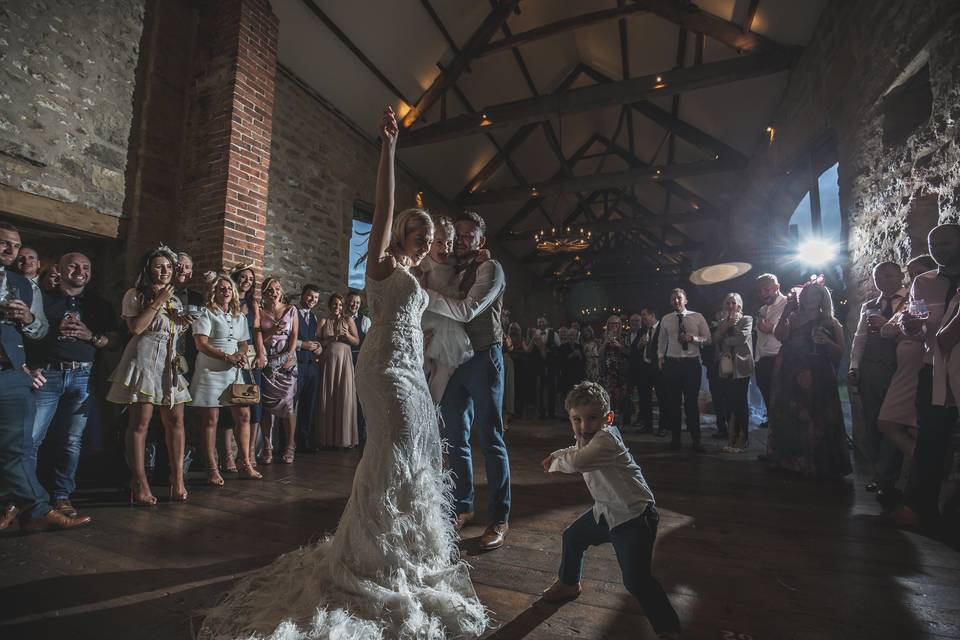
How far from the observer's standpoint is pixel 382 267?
4.99 feet

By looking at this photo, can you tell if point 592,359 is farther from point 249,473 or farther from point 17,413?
point 17,413

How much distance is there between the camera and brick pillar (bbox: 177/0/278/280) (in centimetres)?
398

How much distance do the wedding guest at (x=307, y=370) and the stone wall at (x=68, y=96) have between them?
5.90 ft

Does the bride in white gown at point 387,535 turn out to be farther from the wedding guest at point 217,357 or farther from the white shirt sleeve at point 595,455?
the wedding guest at point 217,357

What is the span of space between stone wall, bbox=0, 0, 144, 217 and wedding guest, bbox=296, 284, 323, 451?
70.8 inches

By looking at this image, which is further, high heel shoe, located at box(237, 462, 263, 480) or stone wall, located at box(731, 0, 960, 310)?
high heel shoe, located at box(237, 462, 263, 480)

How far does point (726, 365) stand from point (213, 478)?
4.57 meters

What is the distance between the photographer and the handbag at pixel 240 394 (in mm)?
3152

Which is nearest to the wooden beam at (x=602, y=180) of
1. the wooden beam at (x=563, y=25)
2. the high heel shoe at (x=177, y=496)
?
the wooden beam at (x=563, y=25)

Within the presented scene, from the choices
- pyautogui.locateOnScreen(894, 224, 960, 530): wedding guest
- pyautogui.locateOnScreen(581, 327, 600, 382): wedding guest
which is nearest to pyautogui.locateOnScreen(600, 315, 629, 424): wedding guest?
pyautogui.locateOnScreen(581, 327, 600, 382): wedding guest

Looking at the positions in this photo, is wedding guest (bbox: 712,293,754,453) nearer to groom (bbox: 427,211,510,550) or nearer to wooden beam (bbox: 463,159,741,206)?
groom (bbox: 427,211,510,550)

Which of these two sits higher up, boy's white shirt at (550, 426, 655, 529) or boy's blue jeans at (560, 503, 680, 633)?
boy's white shirt at (550, 426, 655, 529)

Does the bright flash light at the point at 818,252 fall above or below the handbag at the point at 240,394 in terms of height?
above

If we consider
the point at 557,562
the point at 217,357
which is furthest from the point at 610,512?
the point at 217,357
